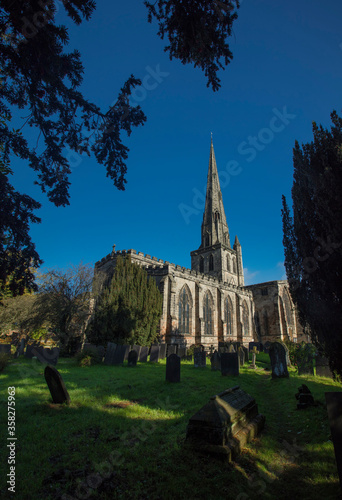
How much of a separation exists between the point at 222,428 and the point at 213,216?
42429mm

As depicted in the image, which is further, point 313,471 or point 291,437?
point 291,437

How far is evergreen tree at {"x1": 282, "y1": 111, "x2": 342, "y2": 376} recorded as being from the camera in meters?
5.32

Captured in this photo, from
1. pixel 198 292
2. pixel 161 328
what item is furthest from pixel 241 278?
pixel 161 328

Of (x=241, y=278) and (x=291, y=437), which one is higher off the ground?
(x=241, y=278)

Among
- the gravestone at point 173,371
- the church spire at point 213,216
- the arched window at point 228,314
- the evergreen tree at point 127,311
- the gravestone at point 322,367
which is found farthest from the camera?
the church spire at point 213,216

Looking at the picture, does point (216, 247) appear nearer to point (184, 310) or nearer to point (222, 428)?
point (184, 310)

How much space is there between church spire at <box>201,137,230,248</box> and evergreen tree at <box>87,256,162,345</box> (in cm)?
2505

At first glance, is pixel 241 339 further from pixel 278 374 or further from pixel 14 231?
pixel 14 231

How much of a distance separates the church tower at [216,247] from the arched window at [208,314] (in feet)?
30.7

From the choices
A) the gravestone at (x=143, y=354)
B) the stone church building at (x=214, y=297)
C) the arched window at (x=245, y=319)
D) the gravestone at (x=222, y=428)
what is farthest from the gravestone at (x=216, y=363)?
Answer: the arched window at (x=245, y=319)

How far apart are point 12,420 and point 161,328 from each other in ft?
56.4

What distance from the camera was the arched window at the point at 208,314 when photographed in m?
26.5

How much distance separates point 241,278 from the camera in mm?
42625

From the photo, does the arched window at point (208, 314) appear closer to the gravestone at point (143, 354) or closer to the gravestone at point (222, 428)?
the gravestone at point (143, 354)
